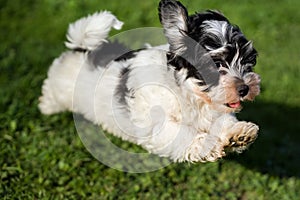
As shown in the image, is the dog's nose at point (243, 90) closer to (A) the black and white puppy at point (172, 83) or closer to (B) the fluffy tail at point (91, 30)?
(A) the black and white puppy at point (172, 83)

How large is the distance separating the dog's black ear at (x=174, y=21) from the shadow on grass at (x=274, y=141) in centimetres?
194

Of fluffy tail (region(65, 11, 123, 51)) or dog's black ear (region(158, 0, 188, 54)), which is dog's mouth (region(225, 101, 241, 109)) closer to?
dog's black ear (region(158, 0, 188, 54))

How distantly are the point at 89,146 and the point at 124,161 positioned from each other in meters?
0.41

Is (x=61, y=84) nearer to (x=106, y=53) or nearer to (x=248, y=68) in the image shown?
(x=106, y=53)

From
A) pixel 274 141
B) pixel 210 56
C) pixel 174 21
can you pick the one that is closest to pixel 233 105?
pixel 210 56

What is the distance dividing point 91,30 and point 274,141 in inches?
97.0

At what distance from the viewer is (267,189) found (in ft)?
18.6

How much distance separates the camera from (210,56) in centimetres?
442

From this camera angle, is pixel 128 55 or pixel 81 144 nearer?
pixel 128 55

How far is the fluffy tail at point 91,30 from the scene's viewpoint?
5.40 m

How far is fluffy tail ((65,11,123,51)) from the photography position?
540cm

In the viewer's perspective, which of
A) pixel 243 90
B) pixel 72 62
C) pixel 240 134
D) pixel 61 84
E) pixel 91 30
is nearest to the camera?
pixel 243 90

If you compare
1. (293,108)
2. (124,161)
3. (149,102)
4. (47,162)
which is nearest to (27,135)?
(47,162)

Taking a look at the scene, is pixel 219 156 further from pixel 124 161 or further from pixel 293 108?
pixel 293 108
